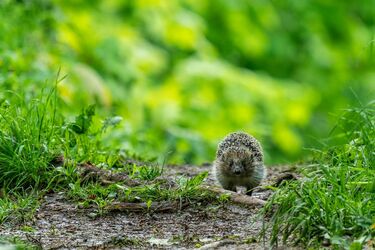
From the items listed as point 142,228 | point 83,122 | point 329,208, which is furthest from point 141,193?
point 329,208

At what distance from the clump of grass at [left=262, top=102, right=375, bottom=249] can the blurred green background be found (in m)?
3.59

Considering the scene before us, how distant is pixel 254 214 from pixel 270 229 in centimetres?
60


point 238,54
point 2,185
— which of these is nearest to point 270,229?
point 2,185

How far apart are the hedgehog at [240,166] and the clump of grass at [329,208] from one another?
145 centimetres

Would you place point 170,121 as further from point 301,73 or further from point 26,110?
point 26,110

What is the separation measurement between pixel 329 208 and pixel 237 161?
2.28m

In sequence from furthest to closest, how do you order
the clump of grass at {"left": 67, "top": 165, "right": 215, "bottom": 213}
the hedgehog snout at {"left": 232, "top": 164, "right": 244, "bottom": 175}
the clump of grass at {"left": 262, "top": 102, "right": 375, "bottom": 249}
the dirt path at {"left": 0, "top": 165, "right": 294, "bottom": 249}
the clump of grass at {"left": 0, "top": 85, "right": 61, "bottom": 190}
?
the hedgehog snout at {"left": 232, "top": 164, "right": 244, "bottom": 175} < the clump of grass at {"left": 0, "top": 85, "right": 61, "bottom": 190} < the clump of grass at {"left": 67, "top": 165, "right": 215, "bottom": 213} < the dirt path at {"left": 0, "top": 165, "right": 294, "bottom": 249} < the clump of grass at {"left": 262, "top": 102, "right": 375, "bottom": 249}

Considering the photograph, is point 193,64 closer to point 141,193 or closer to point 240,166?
point 240,166

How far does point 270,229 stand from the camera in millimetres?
6414

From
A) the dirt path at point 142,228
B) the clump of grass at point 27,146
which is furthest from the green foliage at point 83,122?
the dirt path at point 142,228

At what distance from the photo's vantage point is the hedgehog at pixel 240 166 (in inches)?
319

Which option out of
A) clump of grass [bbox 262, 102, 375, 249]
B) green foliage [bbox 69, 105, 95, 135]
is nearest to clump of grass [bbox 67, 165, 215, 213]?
clump of grass [bbox 262, 102, 375, 249]

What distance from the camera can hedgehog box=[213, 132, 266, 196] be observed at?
809 cm

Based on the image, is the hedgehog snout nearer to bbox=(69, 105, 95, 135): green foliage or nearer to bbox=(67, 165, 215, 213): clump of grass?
bbox=(67, 165, 215, 213): clump of grass
